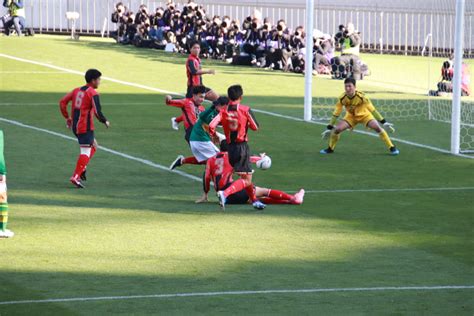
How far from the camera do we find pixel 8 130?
76.1 feet

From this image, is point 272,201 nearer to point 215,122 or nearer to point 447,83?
point 215,122

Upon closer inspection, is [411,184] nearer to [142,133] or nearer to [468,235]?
[468,235]

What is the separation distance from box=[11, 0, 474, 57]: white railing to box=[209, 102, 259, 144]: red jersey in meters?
20.3

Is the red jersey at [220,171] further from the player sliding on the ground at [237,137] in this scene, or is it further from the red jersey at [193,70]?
the red jersey at [193,70]

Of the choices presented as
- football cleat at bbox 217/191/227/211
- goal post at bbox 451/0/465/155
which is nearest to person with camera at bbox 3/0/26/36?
goal post at bbox 451/0/465/155

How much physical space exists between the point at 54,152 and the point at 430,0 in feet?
84.3

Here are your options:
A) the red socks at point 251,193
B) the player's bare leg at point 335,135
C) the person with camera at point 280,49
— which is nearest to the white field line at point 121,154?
the red socks at point 251,193

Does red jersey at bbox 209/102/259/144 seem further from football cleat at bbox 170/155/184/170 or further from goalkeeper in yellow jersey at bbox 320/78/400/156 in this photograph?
goalkeeper in yellow jersey at bbox 320/78/400/156

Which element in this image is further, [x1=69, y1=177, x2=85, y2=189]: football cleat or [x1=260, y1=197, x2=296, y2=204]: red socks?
[x1=69, y1=177, x2=85, y2=189]: football cleat

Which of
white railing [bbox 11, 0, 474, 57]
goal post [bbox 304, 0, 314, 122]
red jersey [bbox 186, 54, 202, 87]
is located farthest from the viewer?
white railing [bbox 11, 0, 474, 57]

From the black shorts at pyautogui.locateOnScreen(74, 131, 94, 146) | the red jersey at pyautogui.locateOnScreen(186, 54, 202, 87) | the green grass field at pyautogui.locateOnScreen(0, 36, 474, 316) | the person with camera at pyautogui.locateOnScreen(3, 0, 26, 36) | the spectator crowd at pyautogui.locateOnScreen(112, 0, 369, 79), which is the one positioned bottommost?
the green grass field at pyautogui.locateOnScreen(0, 36, 474, 316)

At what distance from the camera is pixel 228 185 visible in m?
15.4

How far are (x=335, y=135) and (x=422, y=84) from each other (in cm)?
1343

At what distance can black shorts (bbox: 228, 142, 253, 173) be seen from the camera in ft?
49.3
